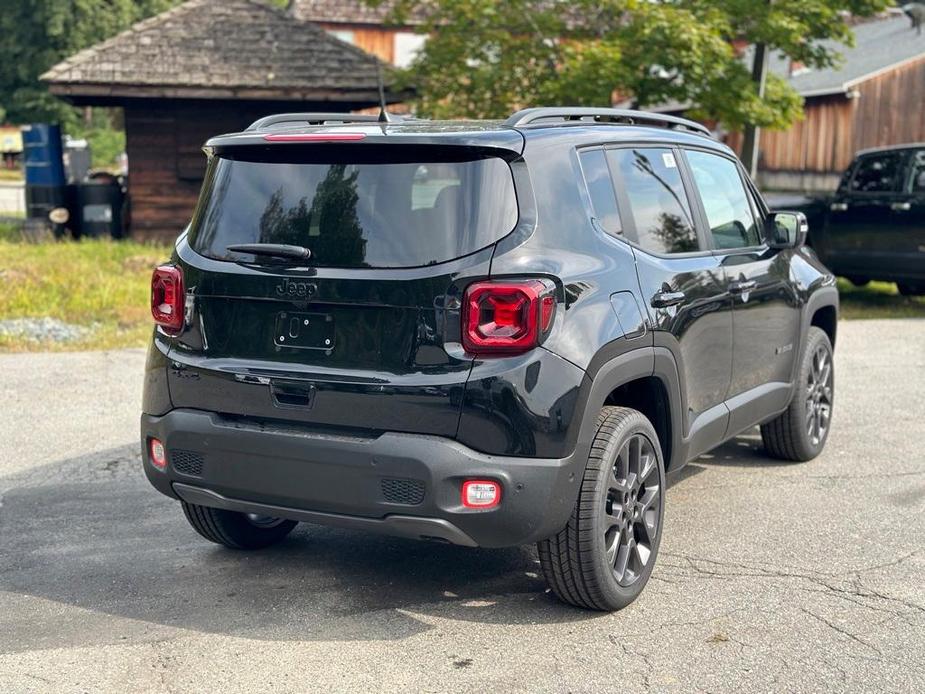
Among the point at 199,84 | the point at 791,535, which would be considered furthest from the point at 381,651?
the point at 199,84

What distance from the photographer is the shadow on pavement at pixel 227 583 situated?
442cm

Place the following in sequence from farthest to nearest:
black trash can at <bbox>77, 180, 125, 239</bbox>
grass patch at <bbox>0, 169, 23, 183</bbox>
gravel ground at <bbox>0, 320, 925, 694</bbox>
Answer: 1. grass patch at <bbox>0, 169, 23, 183</bbox>
2. black trash can at <bbox>77, 180, 125, 239</bbox>
3. gravel ground at <bbox>0, 320, 925, 694</bbox>

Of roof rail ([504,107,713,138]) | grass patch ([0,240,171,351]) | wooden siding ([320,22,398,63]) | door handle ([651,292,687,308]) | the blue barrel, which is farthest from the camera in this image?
wooden siding ([320,22,398,63])

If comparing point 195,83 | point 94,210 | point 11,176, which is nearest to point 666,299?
point 195,83

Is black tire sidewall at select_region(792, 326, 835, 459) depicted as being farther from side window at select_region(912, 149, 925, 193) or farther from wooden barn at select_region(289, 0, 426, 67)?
wooden barn at select_region(289, 0, 426, 67)

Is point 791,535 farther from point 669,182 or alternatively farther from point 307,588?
point 307,588

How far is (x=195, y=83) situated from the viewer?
18562mm

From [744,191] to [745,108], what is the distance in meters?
10.4

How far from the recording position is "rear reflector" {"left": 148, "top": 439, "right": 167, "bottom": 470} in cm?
458

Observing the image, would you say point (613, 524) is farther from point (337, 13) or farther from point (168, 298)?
point (337, 13)

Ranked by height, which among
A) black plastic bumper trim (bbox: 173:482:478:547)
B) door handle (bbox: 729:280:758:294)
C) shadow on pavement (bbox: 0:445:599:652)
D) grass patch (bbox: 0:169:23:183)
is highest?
door handle (bbox: 729:280:758:294)

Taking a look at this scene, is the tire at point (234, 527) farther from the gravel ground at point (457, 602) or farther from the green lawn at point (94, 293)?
the green lawn at point (94, 293)

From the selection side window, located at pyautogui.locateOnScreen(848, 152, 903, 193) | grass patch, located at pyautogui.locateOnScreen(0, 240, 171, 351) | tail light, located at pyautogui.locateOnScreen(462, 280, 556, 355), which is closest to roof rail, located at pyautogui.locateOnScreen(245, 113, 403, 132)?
tail light, located at pyautogui.locateOnScreen(462, 280, 556, 355)

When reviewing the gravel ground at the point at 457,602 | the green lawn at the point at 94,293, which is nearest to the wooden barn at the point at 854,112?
the green lawn at the point at 94,293
